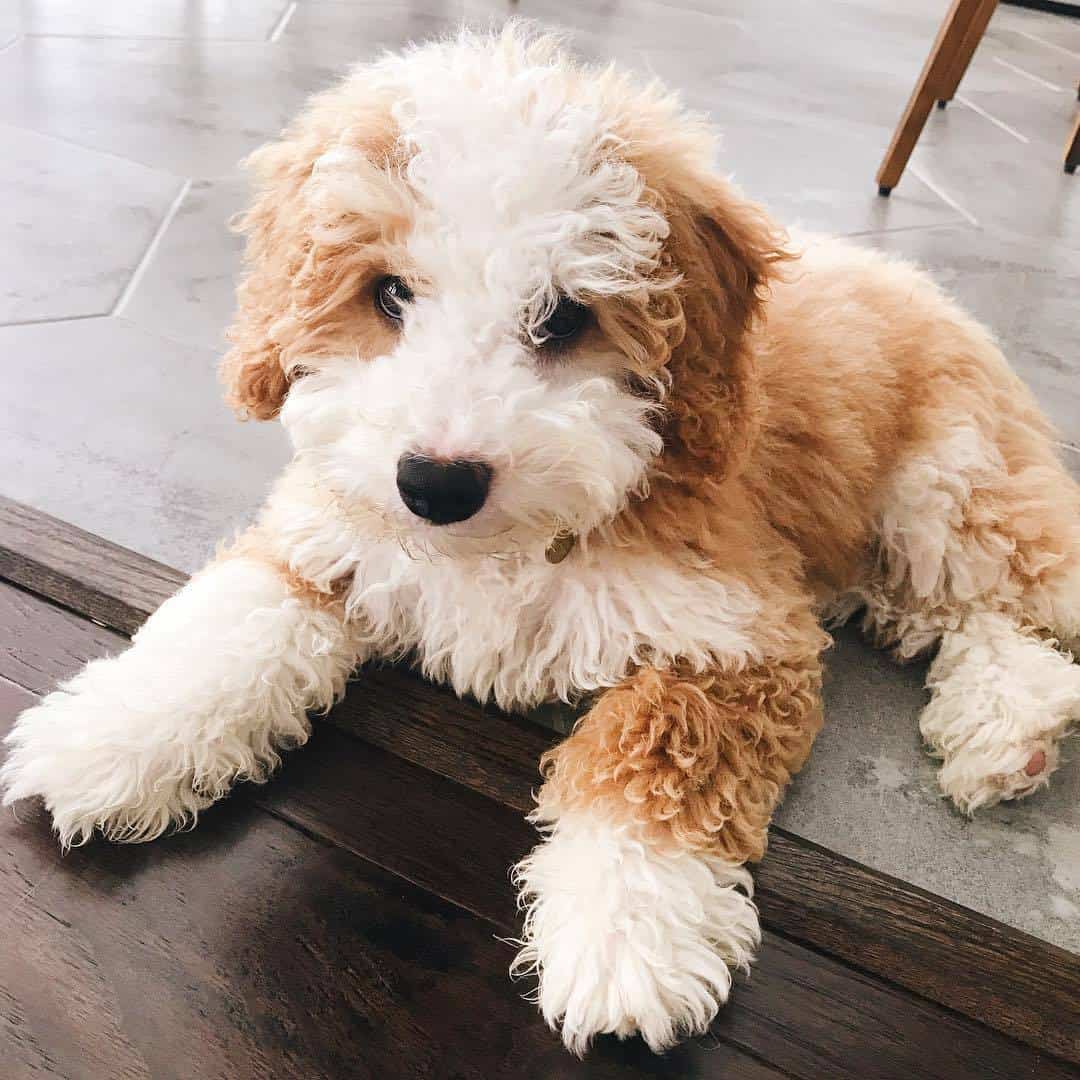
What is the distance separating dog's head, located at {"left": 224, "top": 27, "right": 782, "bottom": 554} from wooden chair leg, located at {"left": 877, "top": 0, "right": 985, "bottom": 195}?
2.54m

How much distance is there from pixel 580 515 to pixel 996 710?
2.65ft

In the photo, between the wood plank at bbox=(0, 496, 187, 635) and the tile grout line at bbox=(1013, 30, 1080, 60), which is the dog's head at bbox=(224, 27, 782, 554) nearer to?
the wood plank at bbox=(0, 496, 187, 635)

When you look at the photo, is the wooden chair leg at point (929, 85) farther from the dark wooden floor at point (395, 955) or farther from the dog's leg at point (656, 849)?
the dark wooden floor at point (395, 955)

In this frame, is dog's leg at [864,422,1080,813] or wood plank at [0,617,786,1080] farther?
dog's leg at [864,422,1080,813]

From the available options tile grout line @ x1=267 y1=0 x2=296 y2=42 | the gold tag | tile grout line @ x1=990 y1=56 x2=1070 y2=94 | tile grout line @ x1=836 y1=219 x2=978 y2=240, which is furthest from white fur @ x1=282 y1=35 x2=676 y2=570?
tile grout line @ x1=990 y1=56 x2=1070 y2=94

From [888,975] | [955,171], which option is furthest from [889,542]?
[955,171]

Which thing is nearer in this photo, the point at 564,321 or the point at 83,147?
the point at 564,321

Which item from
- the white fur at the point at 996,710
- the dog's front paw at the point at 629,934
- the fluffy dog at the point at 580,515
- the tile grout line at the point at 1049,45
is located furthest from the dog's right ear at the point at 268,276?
the tile grout line at the point at 1049,45

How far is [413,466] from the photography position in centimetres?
110

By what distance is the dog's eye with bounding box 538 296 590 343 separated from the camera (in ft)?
3.86

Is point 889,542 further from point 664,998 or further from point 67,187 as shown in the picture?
point 67,187

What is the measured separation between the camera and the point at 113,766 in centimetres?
132

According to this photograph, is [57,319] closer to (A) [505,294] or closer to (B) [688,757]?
(A) [505,294]

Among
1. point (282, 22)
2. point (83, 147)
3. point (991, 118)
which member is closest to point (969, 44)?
point (991, 118)
